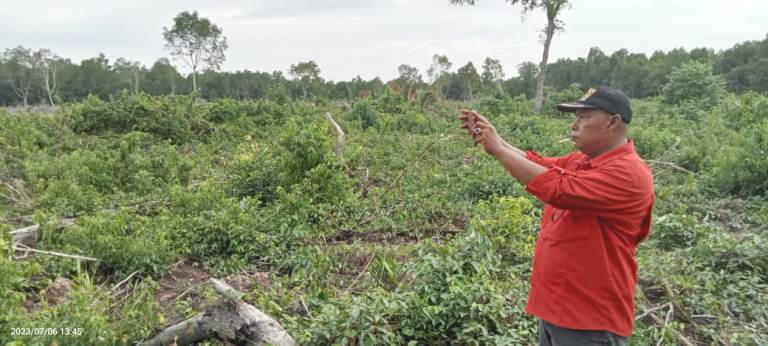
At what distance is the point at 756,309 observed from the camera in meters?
3.80

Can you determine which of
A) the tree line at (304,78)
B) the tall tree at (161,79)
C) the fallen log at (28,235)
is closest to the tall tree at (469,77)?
the tree line at (304,78)

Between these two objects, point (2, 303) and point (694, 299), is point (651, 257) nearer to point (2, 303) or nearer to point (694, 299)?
point (694, 299)

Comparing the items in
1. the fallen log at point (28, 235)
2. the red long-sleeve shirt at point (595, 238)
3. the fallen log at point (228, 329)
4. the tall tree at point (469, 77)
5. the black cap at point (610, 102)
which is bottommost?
the fallen log at point (228, 329)

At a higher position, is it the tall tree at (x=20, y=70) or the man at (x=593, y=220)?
the tall tree at (x=20, y=70)

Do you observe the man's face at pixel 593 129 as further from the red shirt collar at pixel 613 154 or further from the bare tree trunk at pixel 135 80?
the bare tree trunk at pixel 135 80

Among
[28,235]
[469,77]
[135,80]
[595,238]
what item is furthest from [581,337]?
[135,80]

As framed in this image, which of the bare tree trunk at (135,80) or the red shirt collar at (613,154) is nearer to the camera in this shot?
the red shirt collar at (613,154)

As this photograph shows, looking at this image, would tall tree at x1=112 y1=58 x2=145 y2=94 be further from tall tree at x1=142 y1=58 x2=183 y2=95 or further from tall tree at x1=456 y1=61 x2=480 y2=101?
tall tree at x1=456 y1=61 x2=480 y2=101

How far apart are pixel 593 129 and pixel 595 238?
456 millimetres

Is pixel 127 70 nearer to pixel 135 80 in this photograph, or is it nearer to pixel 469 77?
pixel 135 80

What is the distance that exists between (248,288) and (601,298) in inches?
115

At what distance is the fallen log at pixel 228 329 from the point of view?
310cm

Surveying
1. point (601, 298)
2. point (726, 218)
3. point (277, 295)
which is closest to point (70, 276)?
point (277, 295)

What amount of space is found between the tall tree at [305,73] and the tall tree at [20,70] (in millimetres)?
19424
